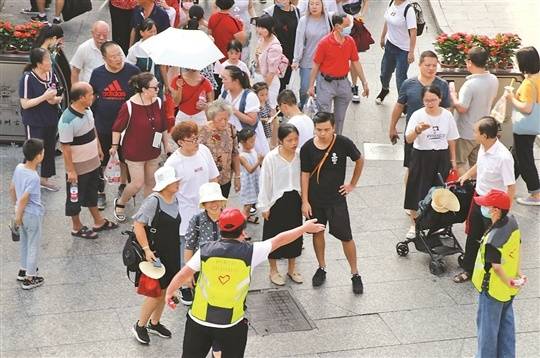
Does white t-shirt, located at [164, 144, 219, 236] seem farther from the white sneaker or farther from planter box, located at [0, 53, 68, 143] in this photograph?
planter box, located at [0, 53, 68, 143]

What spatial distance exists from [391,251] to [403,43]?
4548mm

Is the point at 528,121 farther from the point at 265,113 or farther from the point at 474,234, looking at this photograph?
the point at 265,113

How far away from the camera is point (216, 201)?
31.0 ft

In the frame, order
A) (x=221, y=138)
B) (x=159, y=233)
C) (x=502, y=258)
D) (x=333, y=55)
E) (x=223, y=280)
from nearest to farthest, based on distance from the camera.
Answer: (x=223, y=280) < (x=502, y=258) < (x=159, y=233) < (x=221, y=138) < (x=333, y=55)

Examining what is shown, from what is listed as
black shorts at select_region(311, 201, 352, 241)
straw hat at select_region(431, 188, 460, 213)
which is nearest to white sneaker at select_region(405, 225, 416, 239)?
straw hat at select_region(431, 188, 460, 213)

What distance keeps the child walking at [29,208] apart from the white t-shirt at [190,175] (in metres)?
1.29

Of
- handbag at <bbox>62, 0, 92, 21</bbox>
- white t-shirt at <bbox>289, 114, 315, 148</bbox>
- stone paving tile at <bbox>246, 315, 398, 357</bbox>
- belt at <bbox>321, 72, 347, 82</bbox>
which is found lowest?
stone paving tile at <bbox>246, 315, 398, 357</bbox>

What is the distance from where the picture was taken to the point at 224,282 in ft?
26.7

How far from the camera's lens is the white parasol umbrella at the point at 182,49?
1228cm

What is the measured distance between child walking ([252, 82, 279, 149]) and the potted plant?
2.39 meters

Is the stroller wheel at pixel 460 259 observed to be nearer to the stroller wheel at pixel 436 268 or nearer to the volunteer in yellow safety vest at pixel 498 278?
the stroller wheel at pixel 436 268

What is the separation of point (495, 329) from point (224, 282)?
249cm

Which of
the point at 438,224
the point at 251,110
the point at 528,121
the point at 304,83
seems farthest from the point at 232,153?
the point at 304,83

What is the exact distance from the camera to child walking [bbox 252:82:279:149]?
1280cm
